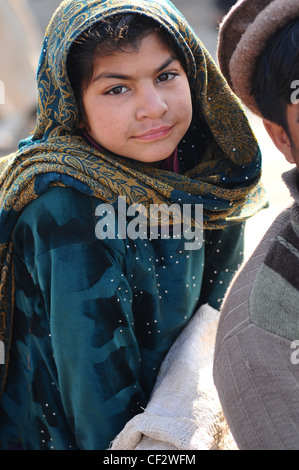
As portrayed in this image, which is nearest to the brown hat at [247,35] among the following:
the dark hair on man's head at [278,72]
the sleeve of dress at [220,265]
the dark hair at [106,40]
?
the dark hair on man's head at [278,72]

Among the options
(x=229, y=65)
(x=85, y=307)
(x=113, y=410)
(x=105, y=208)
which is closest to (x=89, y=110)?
(x=105, y=208)

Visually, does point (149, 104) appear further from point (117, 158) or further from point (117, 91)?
point (117, 158)

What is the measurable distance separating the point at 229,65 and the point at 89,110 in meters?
0.46

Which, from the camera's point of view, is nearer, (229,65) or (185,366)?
(229,65)

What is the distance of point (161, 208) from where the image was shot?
201 centimetres

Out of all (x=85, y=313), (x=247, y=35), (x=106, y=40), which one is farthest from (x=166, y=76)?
(x=85, y=313)

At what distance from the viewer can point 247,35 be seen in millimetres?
1651

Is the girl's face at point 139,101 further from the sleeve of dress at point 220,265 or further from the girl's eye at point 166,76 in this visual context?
the sleeve of dress at point 220,265

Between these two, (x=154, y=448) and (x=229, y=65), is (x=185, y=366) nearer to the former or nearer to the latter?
(x=154, y=448)

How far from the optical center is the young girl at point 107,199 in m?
1.88

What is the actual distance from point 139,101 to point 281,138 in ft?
1.51

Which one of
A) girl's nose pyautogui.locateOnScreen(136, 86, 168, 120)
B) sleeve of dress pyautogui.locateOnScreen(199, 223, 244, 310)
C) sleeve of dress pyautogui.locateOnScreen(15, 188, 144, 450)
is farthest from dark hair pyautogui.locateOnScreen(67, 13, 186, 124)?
sleeve of dress pyautogui.locateOnScreen(199, 223, 244, 310)

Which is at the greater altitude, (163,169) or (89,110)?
(89,110)

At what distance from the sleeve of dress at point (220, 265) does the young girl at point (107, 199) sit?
187 mm
